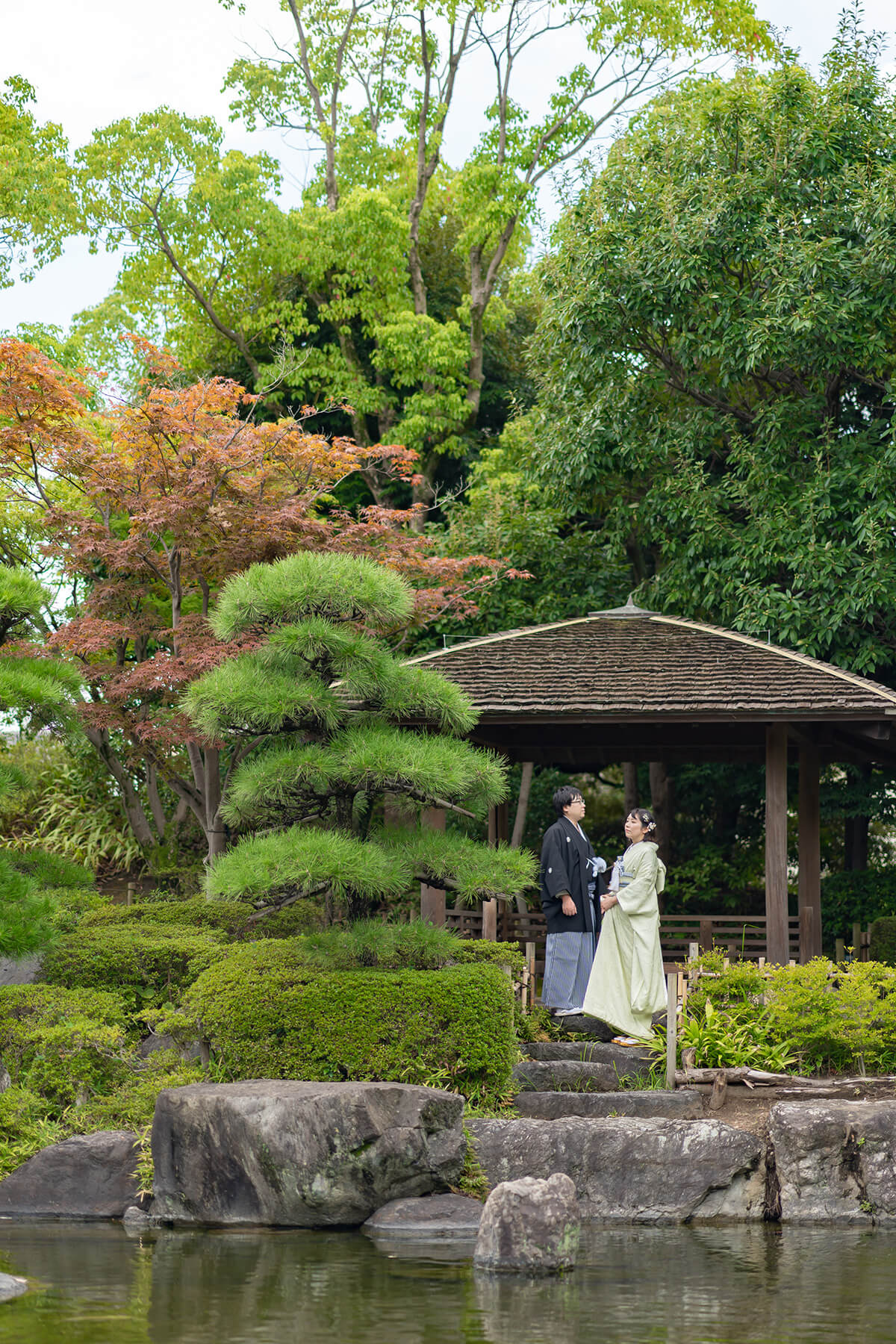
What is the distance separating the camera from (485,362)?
24.0 metres

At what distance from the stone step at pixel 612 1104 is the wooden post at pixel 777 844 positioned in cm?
353

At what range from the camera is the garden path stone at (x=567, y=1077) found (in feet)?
30.3

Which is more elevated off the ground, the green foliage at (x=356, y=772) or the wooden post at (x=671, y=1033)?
the green foliage at (x=356, y=772)

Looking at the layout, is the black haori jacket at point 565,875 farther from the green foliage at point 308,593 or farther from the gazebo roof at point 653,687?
the green foliage at point 308,593

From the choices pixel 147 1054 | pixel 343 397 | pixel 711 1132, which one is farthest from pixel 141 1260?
pixel 343 397

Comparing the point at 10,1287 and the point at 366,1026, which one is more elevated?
the point at 366,1026

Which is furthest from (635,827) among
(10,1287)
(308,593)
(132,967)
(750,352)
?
(750,352)

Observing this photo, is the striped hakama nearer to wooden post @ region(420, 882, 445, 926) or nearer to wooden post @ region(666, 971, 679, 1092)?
wooden post @ region(666, 971, 679, 1092)

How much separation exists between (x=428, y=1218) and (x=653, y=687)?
598 cm

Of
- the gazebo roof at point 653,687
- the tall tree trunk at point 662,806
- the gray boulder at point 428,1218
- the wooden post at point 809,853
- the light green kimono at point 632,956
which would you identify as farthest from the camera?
the tall tree trunk at point 662,806

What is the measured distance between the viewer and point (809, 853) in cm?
1389

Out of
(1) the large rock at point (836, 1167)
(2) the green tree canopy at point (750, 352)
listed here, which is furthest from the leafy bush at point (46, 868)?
(2) the green tree canopy at point (750, 352)

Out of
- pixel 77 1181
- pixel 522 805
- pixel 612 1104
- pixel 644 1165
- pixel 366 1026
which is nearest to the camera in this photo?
pixel 644 1165

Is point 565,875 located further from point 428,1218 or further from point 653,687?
point 428,1218
